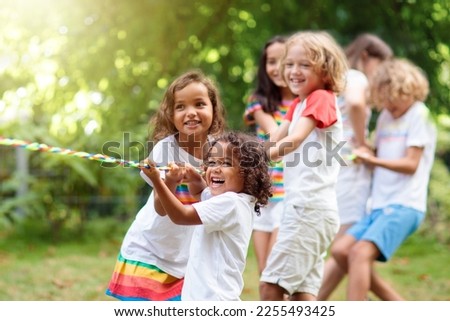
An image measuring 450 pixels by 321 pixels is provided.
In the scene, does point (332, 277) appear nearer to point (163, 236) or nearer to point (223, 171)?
point (163, 236)

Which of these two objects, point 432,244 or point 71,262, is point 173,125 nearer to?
point 71,262

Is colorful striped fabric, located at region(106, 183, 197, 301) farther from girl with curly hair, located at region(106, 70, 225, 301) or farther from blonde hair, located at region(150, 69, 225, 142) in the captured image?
blonde hair, located at region(150, 69, 225, 142)

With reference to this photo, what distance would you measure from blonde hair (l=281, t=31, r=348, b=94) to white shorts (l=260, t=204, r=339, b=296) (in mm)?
624

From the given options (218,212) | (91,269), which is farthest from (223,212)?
(91,269)

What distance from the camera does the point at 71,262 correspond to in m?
6.78

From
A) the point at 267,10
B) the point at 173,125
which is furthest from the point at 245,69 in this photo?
the point at 173,125

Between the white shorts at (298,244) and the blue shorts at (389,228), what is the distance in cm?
68

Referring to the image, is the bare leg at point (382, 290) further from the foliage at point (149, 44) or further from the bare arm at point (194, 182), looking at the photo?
the foliage at point (149, 44)

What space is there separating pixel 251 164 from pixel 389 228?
5.04ft

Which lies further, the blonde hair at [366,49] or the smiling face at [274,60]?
the blonde hair at [366,49]

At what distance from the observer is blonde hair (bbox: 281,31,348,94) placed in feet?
11.4

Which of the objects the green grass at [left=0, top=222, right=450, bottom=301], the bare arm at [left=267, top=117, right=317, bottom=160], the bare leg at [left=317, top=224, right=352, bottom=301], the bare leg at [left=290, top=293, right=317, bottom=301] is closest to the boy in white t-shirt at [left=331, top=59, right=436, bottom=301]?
the bare leg at [left=317, top=224, right=352, bottom=301]

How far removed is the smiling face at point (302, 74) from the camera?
348 centimetres

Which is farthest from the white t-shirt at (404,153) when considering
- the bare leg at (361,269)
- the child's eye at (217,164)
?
the child's eye at (217,164)
